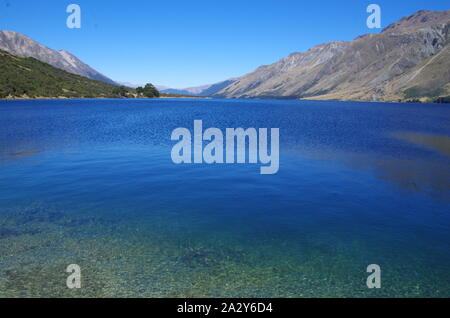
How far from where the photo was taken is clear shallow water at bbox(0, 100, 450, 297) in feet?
54.1

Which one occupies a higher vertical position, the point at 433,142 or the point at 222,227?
the point at 433,142

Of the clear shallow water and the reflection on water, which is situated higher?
the reflection on water

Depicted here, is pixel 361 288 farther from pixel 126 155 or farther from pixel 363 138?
pixel 363 138

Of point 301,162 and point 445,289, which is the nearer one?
point 445,289

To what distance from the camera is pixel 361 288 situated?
16.3m

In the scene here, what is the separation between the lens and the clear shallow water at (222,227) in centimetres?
1648

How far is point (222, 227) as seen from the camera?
23203 mm

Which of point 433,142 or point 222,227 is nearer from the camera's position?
point 222,227

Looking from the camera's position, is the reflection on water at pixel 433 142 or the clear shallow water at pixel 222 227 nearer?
the clear shallow water at pixel 222 227

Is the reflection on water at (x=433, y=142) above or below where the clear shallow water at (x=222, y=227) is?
above

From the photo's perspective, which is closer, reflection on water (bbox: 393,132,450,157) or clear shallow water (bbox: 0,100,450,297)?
clear shallow water (bbox: 0,100,450,297)

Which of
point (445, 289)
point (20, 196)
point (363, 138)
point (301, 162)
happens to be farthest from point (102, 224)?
point (363, 138)

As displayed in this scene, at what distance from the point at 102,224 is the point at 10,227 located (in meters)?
6.12
